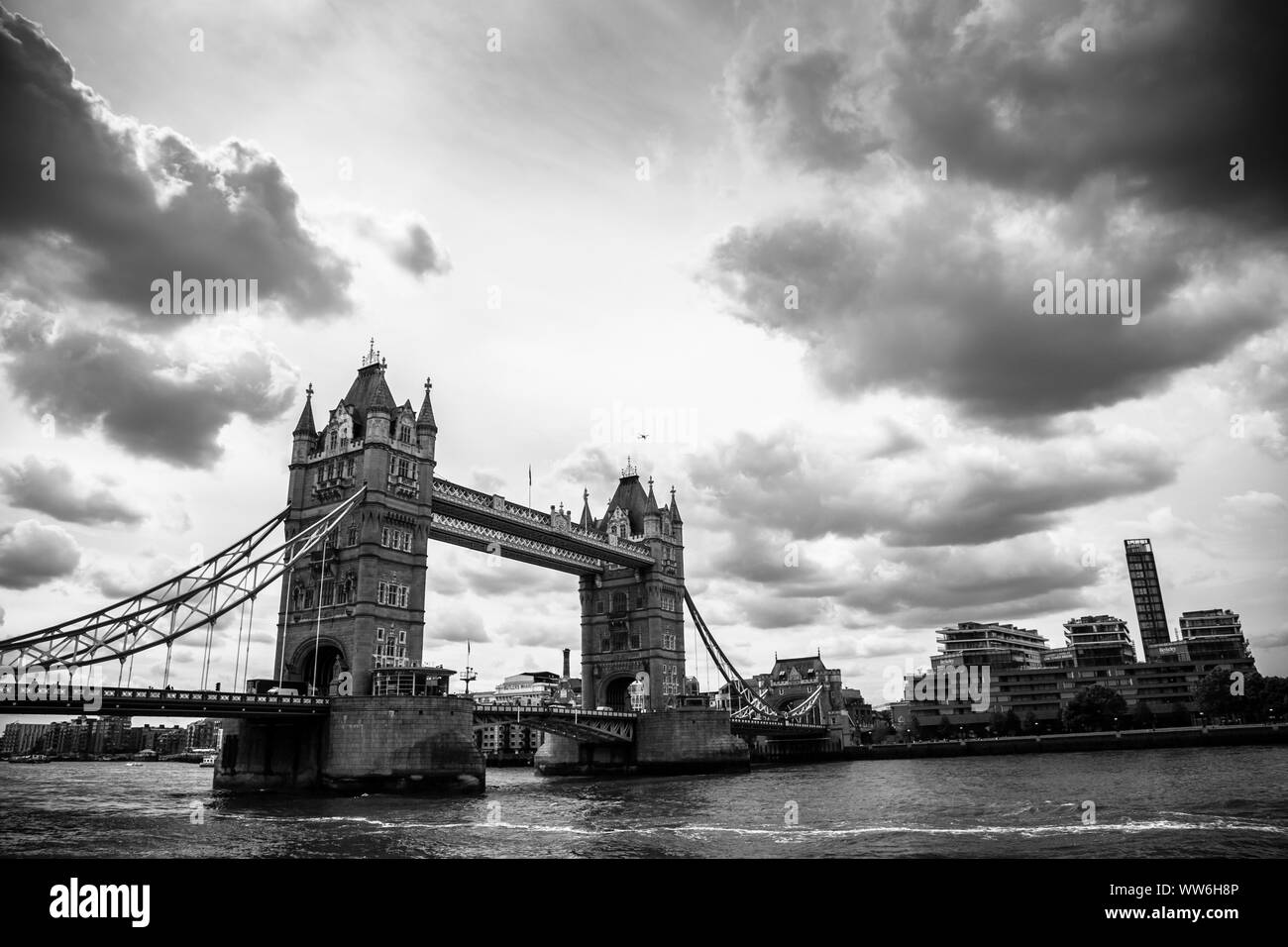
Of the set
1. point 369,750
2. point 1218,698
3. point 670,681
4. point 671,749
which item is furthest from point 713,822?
point 1218,698

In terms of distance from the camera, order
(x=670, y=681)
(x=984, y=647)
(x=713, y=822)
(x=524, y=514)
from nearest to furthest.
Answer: (x=713, y=822)
(x=524, y=514)
(x=670, y=681)
(x=984, y=647)

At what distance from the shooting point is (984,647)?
180 m

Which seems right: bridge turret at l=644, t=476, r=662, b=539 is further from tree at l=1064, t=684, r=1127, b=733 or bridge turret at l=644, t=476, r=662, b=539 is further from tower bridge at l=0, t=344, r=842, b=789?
tree at l=1064, t=684, r=1127, b=733

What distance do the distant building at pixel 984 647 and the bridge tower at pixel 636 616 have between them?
297 feet

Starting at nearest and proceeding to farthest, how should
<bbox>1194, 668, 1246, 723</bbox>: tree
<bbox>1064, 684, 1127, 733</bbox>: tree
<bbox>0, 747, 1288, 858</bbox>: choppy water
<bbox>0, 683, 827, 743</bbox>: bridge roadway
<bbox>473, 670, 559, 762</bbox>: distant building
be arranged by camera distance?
<bbox>0, 747, 1288, 858</bbox>: choppy water, <bbox>0, 683, 827, 743</bbox>: bridge roadway, <bbox>1194, 668, 1246, 723</bbox>: tree, <bbox>1064, 684, 1127, 733</bbox>: tree, <bbox>473, 670, 559, 762</bbox>: distant building

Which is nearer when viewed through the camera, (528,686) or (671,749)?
(671,749)

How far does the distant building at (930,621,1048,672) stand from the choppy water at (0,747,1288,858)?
371 feet

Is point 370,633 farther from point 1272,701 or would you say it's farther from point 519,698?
point 1272,701

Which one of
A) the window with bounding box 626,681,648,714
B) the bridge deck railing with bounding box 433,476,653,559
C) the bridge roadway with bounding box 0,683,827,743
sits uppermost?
the bridge deck railing with bounding box 433,476,653,559

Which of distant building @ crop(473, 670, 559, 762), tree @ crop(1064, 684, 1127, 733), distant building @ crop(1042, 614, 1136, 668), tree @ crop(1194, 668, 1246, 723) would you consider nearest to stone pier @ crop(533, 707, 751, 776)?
distant building @ crop(473, 670, 559, 762)

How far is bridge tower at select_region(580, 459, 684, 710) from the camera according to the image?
98.1m

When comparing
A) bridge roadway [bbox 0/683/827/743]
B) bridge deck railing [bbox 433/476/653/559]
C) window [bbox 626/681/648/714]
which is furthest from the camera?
window [bbox 626/681/648/714]

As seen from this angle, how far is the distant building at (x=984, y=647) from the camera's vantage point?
172 metres

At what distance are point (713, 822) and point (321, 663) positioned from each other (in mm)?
37635
